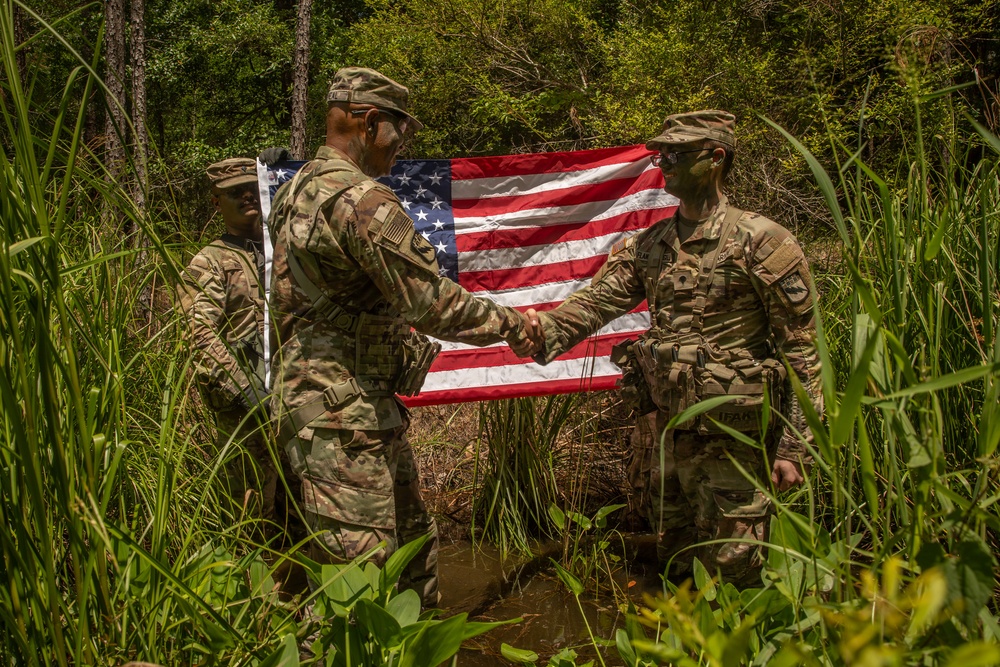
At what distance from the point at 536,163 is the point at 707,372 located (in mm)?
1745

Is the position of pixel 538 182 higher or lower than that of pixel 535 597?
higher

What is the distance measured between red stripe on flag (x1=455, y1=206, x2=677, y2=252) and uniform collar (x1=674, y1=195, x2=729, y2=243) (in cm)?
103

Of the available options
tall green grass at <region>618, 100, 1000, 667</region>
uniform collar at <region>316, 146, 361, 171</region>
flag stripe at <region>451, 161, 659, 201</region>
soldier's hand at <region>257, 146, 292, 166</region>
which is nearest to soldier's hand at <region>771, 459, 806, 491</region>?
Result: tall green grass at <region>618, 100, 1000, 667</region>

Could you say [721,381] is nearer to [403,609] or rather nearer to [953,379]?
[403,609]

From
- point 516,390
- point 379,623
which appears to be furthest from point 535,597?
point 379,623

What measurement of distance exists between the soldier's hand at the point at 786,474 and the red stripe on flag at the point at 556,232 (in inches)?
64.1

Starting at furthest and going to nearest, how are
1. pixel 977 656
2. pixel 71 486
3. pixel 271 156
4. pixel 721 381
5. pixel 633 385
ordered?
1. pixel 271 156
2. pixel 633 385
3. pixel 721 381
4. pixel 71 486
5. pixel 977 656

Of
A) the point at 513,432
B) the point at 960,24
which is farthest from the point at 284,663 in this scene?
the point at 960,24

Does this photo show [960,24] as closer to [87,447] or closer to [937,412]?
[937,412]

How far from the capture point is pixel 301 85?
1033cm

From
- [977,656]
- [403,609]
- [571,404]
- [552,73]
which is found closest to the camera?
[977,656]

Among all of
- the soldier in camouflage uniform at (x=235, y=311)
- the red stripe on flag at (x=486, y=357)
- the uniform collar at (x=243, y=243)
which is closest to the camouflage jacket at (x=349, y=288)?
the soldier in camouflage uniform at (x=235, y=311)

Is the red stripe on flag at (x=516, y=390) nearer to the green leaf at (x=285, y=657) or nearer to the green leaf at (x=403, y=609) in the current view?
the green leaf at (x=403, y=609)

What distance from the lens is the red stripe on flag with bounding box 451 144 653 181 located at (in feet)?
14.4
